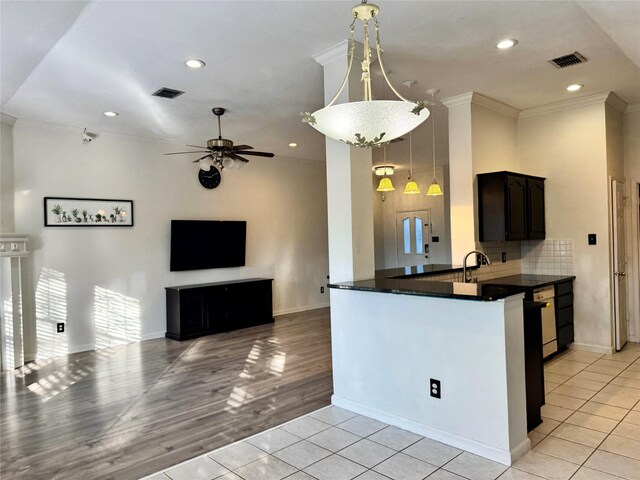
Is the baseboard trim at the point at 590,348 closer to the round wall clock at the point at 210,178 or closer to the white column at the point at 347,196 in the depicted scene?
the white column at the point at 347,196

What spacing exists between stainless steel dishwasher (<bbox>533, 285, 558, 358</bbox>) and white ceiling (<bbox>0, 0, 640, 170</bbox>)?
2.14m

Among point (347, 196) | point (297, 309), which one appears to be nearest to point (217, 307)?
point (297, 309)

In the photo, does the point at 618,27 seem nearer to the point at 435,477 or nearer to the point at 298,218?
the point at 435,477

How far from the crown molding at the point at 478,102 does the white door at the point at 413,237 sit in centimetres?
466

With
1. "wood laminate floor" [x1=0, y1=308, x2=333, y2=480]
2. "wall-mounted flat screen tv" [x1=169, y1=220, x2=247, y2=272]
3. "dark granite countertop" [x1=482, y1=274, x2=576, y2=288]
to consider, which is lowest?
"wood laminate floor" [x1=0, y1=308, x2=333, y2=480]

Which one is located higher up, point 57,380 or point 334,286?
point 334,286

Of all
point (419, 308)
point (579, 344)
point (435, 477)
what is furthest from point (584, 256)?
point (435, 477)

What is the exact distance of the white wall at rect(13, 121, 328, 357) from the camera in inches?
211

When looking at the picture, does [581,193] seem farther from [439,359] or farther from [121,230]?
[121,230]

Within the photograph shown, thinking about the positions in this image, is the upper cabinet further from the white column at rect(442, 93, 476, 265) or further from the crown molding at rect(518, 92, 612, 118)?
the crown molding at rect(518, 92, 612, 118)

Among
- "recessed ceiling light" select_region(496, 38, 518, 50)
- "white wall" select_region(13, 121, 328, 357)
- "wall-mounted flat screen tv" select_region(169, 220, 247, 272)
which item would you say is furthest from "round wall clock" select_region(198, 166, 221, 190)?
"recessed ceiling light" select_region(496, 38, 518, 50)

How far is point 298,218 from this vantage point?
8398 millimetres

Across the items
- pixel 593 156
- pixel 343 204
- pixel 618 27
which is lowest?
pixel 343 204

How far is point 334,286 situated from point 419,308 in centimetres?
71
